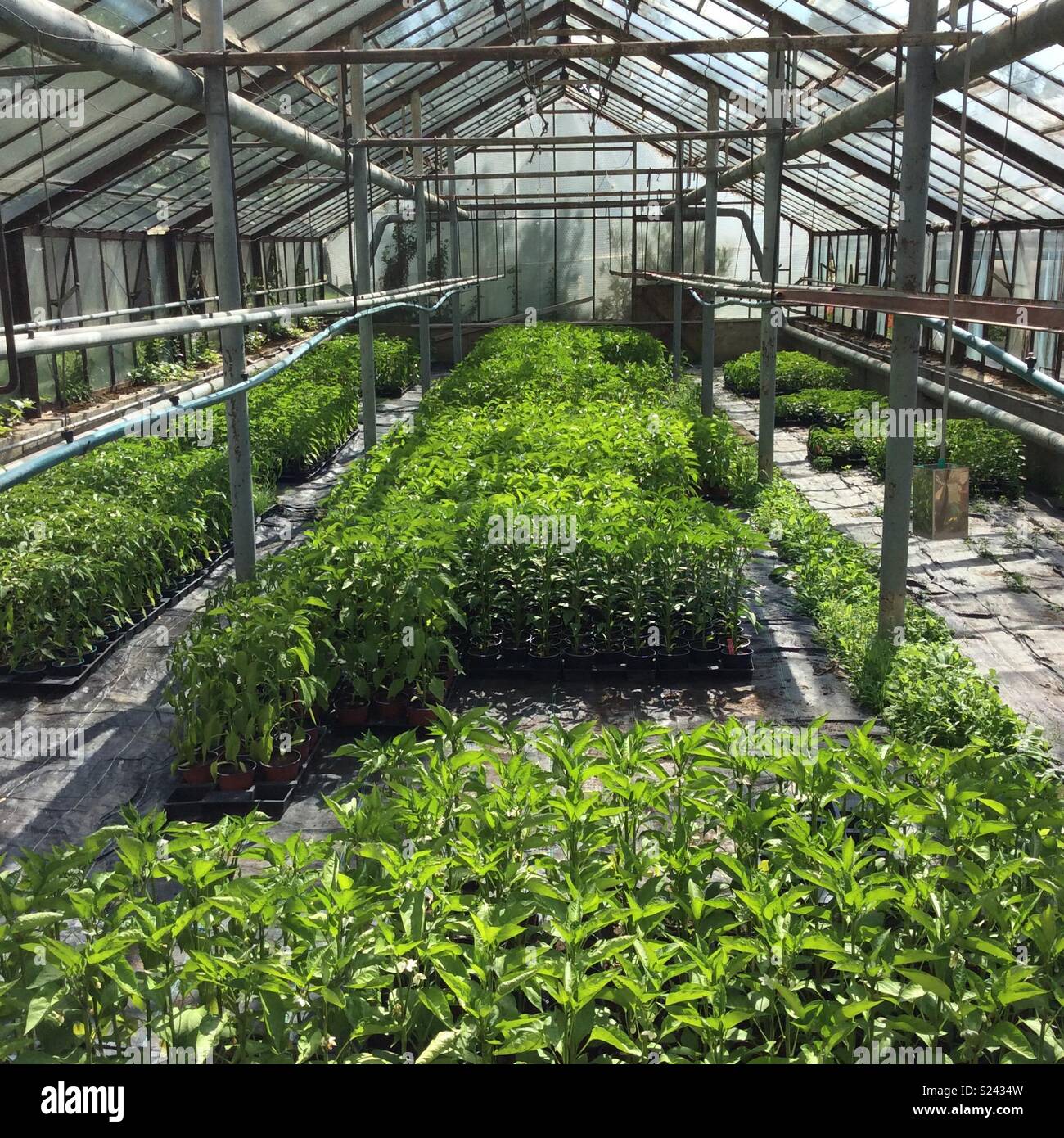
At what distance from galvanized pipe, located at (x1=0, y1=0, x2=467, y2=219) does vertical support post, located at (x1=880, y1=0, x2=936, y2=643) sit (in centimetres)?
433

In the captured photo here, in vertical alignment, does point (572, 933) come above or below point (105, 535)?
below

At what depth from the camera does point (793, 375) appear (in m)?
20.3

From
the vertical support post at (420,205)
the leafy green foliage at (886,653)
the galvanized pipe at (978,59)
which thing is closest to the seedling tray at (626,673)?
the leafy green foliage at (886,653)

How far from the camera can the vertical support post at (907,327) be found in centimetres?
695

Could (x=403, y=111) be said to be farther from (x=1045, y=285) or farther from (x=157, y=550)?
(x=157, y=550)

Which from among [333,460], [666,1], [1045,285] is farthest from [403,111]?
[1045,285]

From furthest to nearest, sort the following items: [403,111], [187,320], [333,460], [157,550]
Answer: [403,111]
[333,460]
[157,550]
[187,320]

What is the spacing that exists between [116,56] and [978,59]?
4.73 m

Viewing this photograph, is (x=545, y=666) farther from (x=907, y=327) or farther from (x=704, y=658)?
(x=907, y=327)

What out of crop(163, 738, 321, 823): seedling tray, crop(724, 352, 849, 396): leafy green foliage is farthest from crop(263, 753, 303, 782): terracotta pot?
crop(724, 352, 849, 396): leafy green foliage

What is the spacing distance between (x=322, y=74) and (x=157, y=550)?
8279 millimetres

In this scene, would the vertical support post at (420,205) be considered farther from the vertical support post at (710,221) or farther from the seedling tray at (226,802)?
the seedling tray at (226,802)

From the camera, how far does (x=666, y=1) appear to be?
13961 mm

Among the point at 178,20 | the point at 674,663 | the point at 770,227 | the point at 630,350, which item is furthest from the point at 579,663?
the point at 630,350
